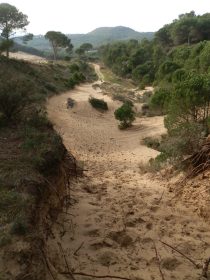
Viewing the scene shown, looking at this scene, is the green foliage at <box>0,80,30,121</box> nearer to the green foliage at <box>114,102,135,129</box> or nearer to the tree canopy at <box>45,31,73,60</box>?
the green foliage at <box>114,102,135,129</box>

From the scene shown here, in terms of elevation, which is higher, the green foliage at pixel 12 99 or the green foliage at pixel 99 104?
the green foliage at pixel 12 99

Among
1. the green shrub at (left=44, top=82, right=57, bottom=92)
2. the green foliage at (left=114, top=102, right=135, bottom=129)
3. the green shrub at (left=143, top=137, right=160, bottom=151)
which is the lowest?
the green shrub at (left=143, top=137, right=160, bottom=151)

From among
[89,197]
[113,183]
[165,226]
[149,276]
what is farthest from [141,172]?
[149,276]

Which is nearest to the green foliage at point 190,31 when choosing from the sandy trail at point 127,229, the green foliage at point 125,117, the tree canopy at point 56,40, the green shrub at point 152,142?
the tree canopy at point 56,40

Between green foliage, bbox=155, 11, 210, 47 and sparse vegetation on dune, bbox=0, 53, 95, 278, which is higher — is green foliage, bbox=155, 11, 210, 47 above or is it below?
above

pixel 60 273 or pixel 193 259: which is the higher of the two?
pixel 60 273

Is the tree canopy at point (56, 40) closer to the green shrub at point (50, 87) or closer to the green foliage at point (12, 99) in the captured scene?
the green shrub at point (50, 87)

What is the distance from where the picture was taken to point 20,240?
13.7 ft

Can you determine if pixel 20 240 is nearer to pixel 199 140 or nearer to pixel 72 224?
pixel 72 224

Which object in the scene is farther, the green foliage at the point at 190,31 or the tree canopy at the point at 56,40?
the tree canopy at the point at 56,40

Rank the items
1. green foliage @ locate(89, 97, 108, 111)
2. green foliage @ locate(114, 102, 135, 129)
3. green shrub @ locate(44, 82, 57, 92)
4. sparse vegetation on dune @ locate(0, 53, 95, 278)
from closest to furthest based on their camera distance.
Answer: sparse vegetation on dune @ locate(0, 53, 95, 278) < green foliage @ locate(114, 102, 135, 129) < green foliage @ locate(89, 97, 108, 111) < green shrub @ locate(44, 82, 57, 92)

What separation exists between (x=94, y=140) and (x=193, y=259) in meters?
11.9

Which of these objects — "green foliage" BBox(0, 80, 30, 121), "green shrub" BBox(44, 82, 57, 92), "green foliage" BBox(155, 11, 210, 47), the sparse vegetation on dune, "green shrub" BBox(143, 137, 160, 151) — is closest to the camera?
the sparse vegetation on dune

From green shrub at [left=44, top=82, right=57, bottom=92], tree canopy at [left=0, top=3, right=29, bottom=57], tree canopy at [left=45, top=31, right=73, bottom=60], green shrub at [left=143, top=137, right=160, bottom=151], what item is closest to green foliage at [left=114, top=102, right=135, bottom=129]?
green shrub at [left=143, top=137, right=160, bottom=151]
